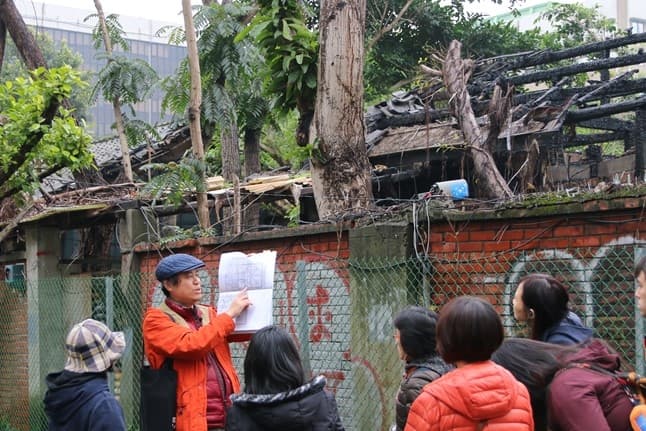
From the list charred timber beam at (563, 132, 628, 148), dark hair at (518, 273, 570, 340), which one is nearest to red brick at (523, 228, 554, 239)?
dark hair at (518, 273, 570, 340)

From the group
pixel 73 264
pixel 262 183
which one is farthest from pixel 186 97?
pixel 73 264

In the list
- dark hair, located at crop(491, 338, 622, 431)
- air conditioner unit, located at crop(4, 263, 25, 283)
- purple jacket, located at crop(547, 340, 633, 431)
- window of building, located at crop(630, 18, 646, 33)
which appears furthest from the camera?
window of building, located at crop(630, 18, 646, 33)

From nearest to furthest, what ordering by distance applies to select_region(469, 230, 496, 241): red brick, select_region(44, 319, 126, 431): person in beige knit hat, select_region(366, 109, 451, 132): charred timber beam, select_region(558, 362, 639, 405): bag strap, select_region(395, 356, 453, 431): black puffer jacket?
select_region(558, 362, 639, 405): bag strap, select_region(395, 356, 453, 431): black puffer jacket, select_region(44, 319, 126, 431): person in beige knit hat, select_region(469, 230, 496, 241): red brick, select_region(366, 109, 451, 132): charred timber beam

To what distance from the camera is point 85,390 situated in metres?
4.07

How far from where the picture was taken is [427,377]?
3.66 metres

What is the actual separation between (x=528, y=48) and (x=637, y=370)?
1615 centimetres

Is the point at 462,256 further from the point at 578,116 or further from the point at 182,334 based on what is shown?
the point at 578,116

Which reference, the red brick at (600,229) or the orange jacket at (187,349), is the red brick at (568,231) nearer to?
the red brick at (600,229)

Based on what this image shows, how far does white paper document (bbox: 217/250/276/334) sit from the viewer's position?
15.8ft

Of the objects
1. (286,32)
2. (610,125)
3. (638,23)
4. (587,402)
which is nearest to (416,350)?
(587,402)

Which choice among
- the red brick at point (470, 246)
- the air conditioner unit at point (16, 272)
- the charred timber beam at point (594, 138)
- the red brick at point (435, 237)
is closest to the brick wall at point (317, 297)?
the red brick at point (435, 237)

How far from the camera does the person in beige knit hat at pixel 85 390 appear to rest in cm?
402

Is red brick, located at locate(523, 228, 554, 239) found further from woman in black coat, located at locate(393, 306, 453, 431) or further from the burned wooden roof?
the burned wooden roof

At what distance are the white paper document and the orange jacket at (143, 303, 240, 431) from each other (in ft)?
0.51
